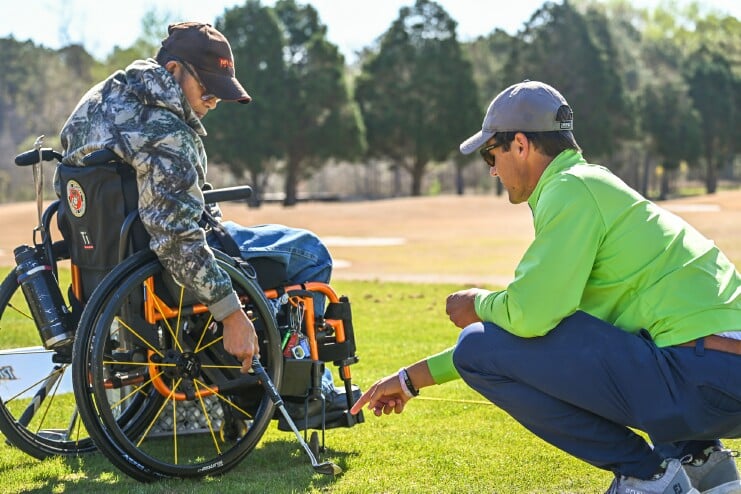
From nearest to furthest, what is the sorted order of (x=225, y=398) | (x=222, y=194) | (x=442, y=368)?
1. (x=442, y=368)
2. (x=225, y=398)
3. (x=222, y=194)

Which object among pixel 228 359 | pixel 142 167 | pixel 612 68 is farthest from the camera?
pixel 612 68

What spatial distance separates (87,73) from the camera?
49.4 meters

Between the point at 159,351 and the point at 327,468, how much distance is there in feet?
2.42

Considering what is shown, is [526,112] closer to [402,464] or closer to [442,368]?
[442,368]

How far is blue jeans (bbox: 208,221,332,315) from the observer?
4043 mm

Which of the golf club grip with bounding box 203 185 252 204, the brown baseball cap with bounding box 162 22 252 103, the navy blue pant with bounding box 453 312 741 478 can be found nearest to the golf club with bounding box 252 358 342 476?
the golf club grip with bounding box 203 185 252 204

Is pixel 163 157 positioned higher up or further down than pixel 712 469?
higher up

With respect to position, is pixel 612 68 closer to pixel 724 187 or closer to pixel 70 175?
pixel 724 187

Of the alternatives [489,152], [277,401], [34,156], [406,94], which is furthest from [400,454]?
[406,94]

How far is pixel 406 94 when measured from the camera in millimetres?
44844

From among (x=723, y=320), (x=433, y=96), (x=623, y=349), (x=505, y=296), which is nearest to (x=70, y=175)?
(x=505, y=296)

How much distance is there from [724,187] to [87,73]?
37160 millimetres

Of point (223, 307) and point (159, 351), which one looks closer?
point (223, 307)

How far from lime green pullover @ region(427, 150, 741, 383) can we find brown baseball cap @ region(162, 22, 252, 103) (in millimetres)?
1310
